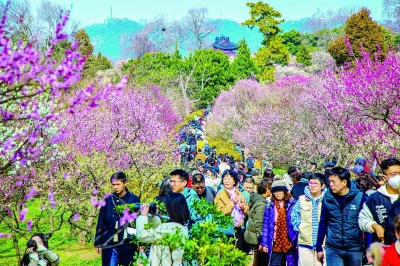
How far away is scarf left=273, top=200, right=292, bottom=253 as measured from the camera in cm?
757

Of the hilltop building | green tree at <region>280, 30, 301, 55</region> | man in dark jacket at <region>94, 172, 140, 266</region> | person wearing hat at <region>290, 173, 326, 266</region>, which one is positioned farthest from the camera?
the hilltop building

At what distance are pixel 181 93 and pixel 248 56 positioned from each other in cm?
775

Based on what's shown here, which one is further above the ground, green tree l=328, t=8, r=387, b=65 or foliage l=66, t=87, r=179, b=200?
green tree l=328, t=8, r=387, b=65

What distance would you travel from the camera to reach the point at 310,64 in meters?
60.8

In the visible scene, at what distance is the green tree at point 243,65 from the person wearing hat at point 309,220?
4297cm

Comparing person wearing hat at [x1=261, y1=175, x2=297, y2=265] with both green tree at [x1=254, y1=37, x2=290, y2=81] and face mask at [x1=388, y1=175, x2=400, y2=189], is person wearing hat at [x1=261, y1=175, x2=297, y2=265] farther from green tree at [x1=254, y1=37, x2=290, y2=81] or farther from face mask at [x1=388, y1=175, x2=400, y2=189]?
green tree at [x1=254, y1=37, x2=290, y2=81]

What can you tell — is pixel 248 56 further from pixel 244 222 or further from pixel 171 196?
pixel 171 196

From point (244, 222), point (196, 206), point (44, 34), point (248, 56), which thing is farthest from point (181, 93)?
point (196, 206)

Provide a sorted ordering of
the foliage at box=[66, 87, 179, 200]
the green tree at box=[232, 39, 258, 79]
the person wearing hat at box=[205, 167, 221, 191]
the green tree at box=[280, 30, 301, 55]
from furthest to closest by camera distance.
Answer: the green tree at box=[280, 30, 301, 55], the green tree at box=[232, 39, 258, 79], the foliage at box=[66, 87, 179, 200], the person wearing hat at box=[205, 167, 221, 191]

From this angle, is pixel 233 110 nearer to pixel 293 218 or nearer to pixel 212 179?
pixel 212 179

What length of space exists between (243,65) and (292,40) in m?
17.1

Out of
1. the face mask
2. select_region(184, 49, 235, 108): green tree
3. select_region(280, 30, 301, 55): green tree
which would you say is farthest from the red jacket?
select_region(280, 30, 301, 55): green tree

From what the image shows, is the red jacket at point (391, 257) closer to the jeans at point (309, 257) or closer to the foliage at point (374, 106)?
the jeans at point (309, 257)

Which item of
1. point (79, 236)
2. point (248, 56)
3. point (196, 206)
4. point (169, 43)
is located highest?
point (169, 43)
